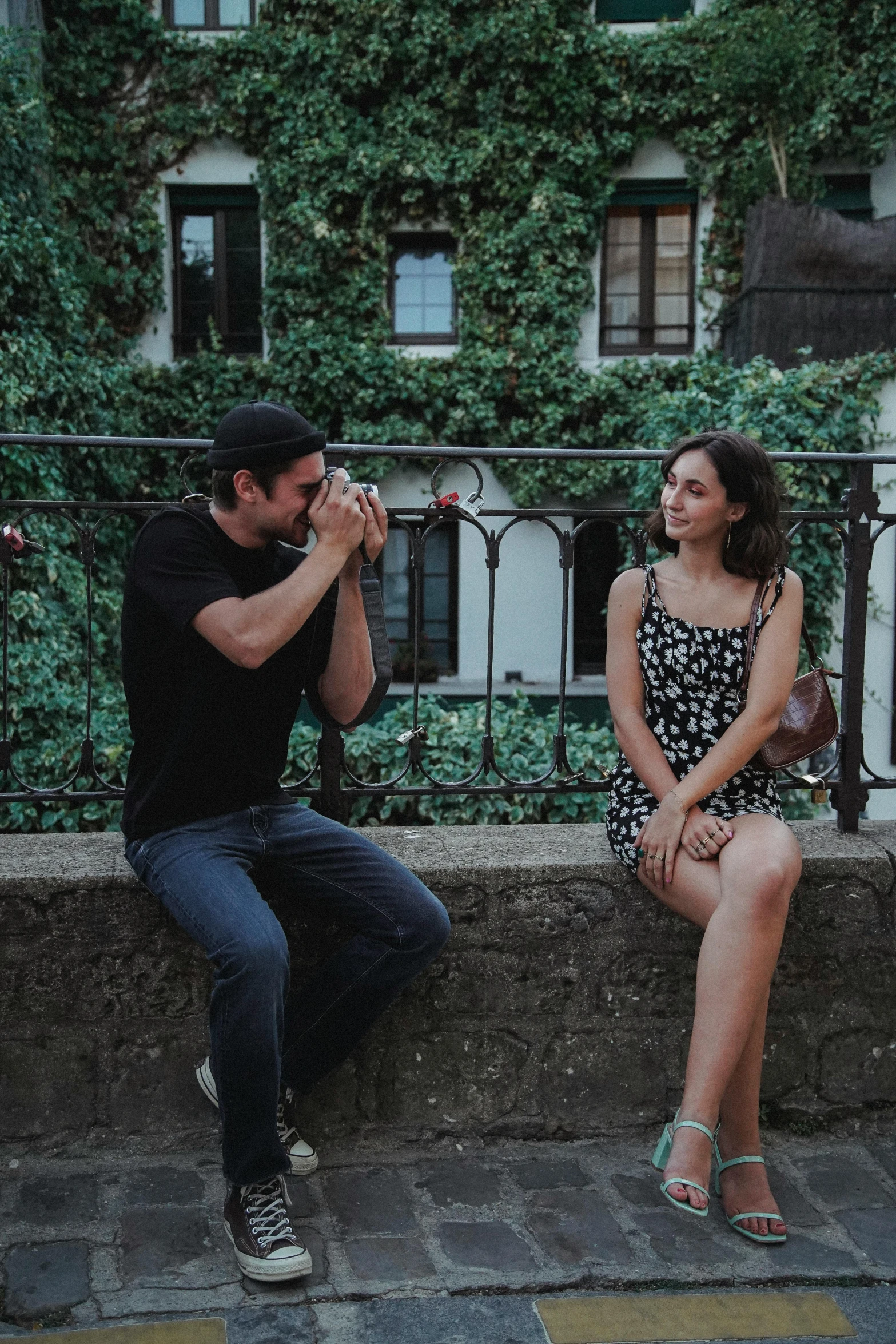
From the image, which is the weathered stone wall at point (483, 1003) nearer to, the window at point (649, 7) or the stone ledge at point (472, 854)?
the stone ledge at point (472, 854)

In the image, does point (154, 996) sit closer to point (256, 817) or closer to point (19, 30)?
point (256, 817)

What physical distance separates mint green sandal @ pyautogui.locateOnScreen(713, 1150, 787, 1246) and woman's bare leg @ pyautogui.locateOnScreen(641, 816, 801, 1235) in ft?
0.03

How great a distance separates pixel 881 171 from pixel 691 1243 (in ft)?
42.7

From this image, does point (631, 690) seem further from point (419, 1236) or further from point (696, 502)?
point (419, 1236)

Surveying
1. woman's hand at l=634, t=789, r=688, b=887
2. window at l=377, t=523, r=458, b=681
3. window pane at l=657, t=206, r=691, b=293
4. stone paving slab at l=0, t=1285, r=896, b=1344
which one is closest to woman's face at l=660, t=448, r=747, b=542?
woman's hand at l=634, t=789, r=688, b=887

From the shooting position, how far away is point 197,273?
13.4m

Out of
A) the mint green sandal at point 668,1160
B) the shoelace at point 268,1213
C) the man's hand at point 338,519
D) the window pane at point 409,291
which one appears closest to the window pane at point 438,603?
the window pane at point 409,291

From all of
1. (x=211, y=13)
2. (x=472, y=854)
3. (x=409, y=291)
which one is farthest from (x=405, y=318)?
(x=472, y=854)

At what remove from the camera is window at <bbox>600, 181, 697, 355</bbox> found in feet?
43.5

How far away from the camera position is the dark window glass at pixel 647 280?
13281mm

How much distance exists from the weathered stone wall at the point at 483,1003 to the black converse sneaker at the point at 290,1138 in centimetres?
13

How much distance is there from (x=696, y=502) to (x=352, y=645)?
3.02 feet

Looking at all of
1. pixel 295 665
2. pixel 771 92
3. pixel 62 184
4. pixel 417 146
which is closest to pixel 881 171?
pixel 771 92

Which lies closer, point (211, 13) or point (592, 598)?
point (211, 13)
